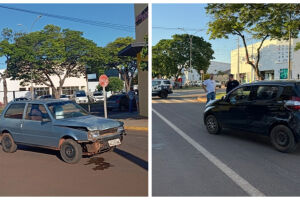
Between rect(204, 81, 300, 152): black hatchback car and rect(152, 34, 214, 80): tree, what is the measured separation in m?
37.8

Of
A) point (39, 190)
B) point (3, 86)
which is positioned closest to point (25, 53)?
point (3, 86)

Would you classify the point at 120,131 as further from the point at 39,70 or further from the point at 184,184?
the point at 39,70

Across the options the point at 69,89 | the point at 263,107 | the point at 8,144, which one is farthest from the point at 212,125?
the point at 69,89

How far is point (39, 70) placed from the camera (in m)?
27.2

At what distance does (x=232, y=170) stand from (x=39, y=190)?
9.67 ft

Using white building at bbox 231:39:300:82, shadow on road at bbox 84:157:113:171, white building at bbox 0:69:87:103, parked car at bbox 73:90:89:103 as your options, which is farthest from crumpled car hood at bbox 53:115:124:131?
white building at bbox 231:39:300:82

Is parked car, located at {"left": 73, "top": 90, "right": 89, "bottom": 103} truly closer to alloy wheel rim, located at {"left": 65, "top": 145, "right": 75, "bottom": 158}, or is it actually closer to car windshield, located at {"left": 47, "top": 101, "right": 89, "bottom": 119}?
car windshield, located at {"left": 47, "top": 101, "right": 89, "bottom": 119}

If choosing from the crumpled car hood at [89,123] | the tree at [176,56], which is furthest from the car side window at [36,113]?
the tree at [176,56]

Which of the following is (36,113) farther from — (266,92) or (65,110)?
(266,92)

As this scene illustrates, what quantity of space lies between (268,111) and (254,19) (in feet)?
30.2

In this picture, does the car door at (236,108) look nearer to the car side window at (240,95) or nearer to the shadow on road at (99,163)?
the car side window at (240,95)

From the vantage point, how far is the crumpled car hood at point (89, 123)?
5598mm

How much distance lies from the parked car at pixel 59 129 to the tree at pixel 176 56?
1506 inches

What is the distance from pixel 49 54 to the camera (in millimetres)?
26734
